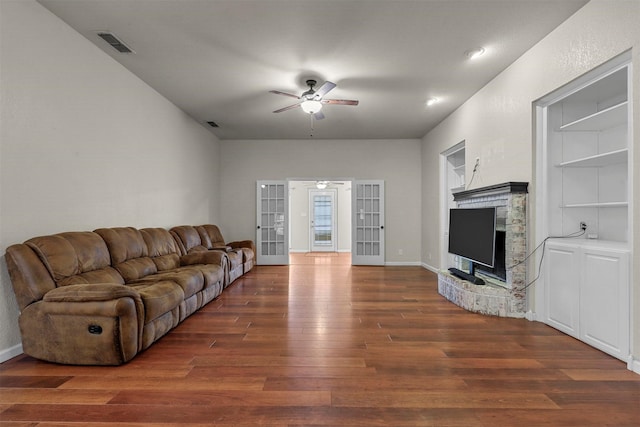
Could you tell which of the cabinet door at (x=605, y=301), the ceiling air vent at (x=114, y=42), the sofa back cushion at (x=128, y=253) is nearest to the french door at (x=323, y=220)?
the sofa back cushion at (x=128, y=253)

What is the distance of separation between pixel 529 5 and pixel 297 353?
3616 mm

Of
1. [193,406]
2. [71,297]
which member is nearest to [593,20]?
[193,406]

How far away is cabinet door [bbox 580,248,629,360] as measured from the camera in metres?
2.48

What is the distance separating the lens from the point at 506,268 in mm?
3719

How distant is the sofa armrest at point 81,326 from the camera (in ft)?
7.89

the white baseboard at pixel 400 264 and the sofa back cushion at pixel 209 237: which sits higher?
the sofa back cushion at pixel 209 237

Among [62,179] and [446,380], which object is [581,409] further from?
[62,179]

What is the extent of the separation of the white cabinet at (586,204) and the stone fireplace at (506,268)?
18 centimetres

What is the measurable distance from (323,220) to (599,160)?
27.7 feet

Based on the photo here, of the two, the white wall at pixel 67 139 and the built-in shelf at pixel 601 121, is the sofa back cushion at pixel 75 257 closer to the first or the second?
the white wall at pixel 67 139

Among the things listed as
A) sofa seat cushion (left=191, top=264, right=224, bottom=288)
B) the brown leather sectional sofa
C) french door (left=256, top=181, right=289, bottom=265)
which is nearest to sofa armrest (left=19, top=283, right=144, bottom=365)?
the brown leather sectional sofa

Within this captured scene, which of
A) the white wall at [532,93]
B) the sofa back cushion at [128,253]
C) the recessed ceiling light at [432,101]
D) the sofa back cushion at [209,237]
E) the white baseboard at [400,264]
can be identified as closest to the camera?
the white wall at [532,93]

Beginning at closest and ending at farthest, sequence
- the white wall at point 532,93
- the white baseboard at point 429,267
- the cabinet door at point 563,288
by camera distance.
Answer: the white wall at point 532,93 < the cabinet door at point 563,288 < the white baseboard at point 429,267

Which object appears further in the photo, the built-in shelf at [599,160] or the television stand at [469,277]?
the television stand at [469,277]
